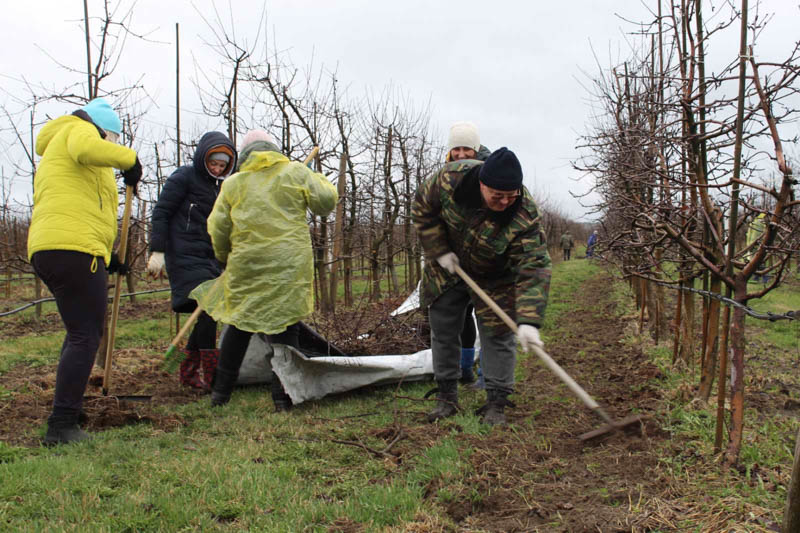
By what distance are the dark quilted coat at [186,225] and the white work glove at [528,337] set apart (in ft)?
8.17

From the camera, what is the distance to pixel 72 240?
3.08 metres

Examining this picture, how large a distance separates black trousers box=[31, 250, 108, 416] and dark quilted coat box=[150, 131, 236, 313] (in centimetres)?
102

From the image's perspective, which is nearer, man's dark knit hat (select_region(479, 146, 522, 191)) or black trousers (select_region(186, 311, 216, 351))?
man's dark knit hat (select_region(479, 146, 522, 191))

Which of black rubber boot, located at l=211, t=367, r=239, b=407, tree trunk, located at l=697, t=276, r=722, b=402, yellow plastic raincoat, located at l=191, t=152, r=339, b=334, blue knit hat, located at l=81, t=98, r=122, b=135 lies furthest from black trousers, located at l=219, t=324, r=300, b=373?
tree trunk, located at l=697, t=276, r=722, b=402

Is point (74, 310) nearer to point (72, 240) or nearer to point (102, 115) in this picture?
point (72, 240)

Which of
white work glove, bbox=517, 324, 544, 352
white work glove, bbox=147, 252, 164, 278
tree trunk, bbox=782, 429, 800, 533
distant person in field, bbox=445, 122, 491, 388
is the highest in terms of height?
distant person in field, bbox=445, 122, 491, 388

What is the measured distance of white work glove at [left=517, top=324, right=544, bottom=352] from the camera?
2947 millimetres

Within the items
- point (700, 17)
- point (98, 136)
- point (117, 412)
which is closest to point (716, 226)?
point (700, 17)

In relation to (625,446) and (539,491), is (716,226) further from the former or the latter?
(539,491)

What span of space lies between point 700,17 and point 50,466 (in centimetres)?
413

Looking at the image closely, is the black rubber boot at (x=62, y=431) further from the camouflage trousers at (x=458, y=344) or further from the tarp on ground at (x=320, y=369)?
the camouflage trousers at (x=458, y=344)

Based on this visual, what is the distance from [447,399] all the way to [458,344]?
368 mm

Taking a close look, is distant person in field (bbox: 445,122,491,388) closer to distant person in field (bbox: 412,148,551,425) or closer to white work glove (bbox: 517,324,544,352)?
distant person in field (bbox: 412,148,551,425)

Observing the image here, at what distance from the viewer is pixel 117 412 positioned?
140 inches
